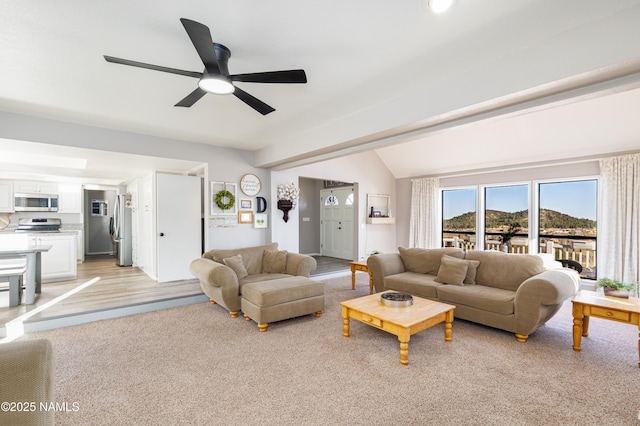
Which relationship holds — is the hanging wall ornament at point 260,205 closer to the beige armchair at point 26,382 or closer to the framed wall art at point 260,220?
the framed wall art at point 260,220

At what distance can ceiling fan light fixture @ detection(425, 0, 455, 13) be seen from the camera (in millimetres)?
1727

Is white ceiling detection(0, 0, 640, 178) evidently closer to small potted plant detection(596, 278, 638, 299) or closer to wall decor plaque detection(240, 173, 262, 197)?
wall decor plaque detection(240, 173, 262, 197)

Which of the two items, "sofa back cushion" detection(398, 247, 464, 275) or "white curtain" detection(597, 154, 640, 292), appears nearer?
"sofa back cushion" detection(398, 247, 464, 275)

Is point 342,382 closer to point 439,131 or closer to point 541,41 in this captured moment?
point 439,131

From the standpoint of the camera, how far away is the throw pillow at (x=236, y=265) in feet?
13.5

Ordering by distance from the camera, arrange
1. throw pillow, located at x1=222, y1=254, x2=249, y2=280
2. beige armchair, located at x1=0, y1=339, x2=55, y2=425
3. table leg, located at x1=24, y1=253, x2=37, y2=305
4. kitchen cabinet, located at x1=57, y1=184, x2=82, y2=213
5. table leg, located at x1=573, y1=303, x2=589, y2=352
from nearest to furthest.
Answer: beige armchair, located at x1=0, y1=339, x2=55, y2=425 → table leg, located at x1=573, y1=303, x2=589, y2=352 → table leg, located at x1=24, y1=253, x2=37, y2=305 → throw pillow, located at x1=222, y1=254, x2=249, y2=280 → kitchen cabinet, located at x1=57, y1=184, x2=82, y2=213

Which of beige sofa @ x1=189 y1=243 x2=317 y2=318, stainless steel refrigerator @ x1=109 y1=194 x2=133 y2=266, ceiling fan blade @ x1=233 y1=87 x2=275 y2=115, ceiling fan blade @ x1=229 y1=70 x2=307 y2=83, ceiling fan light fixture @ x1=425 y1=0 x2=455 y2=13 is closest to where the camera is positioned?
ceiling fan light fixture @ x1=425 y1=0 x2=455 y2=13

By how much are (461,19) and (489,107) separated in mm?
888

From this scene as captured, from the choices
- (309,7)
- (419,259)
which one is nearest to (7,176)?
(309,7)

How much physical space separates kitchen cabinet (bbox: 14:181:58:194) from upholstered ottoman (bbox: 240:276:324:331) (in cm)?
676

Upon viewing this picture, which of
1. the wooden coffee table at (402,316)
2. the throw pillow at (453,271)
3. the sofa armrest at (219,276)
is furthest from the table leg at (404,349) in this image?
the sofa armrest at (219,276)

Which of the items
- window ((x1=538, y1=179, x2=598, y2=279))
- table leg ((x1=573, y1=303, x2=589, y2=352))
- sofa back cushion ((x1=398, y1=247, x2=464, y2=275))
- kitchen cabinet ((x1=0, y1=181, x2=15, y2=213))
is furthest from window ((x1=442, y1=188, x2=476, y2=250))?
kitchen cabinet ((x1=0, y1=181, x2=15, y2=213))

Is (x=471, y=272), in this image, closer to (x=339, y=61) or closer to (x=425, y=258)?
(x=425, y=258)

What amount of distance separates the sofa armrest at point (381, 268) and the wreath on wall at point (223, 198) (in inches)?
103
